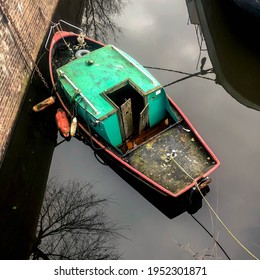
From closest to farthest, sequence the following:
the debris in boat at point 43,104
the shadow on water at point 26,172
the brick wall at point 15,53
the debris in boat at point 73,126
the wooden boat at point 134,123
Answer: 1. the shadow on water at point 26,172
2. the wooden boat at point 134,123
3. the brick wall at point 15,53
4. the debris in boat at point 73,126
5. the debris in boat at point 43,104

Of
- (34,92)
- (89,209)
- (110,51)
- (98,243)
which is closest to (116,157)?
(89,209)

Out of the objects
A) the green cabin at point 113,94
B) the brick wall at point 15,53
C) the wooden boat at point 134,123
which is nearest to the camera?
the wooden boat at point 134,123

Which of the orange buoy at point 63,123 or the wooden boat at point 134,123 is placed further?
the orange buoy at point 63,123

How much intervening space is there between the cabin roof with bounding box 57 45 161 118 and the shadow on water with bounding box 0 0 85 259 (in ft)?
5.51

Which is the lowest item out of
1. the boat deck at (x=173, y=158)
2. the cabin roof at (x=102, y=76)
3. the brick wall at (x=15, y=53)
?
the boat deck at (x=173, y=158)

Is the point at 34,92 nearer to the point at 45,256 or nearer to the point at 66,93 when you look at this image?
the point at 66,93

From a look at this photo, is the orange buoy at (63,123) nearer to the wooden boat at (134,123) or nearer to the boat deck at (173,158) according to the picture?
the wooden boat at (134,123)

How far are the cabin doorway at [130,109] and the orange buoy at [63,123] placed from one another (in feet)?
5.09

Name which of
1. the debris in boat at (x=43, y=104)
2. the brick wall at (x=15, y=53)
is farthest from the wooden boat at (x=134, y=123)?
the brick wall at (x=15, y=53)

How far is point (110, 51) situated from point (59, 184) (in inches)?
164

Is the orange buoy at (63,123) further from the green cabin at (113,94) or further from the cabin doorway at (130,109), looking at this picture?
the cabin doorway at (130,109)

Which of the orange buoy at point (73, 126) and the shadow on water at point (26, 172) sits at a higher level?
the orange buoy at point (73, 126)

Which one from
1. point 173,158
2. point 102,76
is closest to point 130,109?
point 102,76

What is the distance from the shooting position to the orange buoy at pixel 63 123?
962 centimetres
